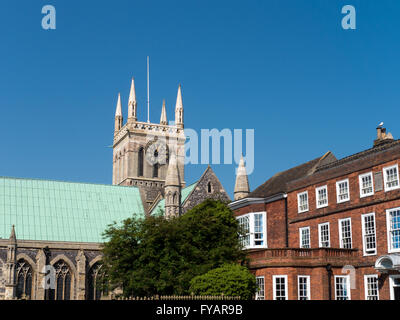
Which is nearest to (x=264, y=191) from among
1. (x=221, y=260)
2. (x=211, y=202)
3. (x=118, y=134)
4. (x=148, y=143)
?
(x=211, y=202)

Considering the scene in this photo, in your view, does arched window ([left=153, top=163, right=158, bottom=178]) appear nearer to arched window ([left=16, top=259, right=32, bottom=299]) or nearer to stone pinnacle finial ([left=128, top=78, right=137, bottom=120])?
stone pinnacle finial ([left=128, top=78, right=137, bottom=120])

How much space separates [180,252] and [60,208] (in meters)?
29.4

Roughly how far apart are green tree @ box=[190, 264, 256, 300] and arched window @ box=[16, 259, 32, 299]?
3034 centimetres

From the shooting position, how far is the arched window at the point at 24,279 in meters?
56.3

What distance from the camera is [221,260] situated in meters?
34.9

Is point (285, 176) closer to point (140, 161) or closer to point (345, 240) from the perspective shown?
point (345, 240)

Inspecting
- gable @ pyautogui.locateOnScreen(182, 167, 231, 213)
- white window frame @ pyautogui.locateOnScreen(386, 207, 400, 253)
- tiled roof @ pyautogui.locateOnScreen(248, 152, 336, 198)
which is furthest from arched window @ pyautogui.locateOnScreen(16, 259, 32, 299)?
white window frame @ pyautogui.locateOnScreen(386, 207, 400, 253)

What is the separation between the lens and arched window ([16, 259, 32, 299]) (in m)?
56.3

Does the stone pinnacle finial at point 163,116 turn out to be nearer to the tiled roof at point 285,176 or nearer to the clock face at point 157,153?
the clock face at point 157,153

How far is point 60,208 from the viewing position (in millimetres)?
63656
